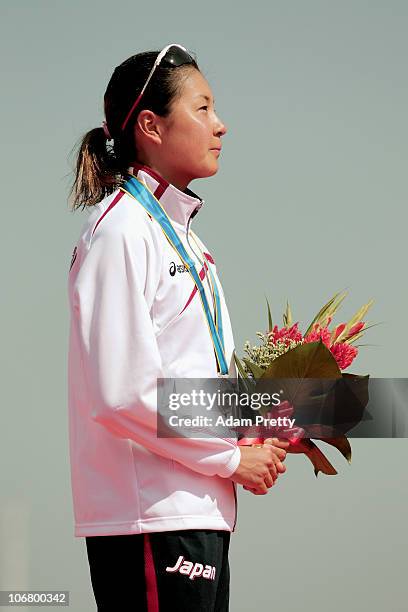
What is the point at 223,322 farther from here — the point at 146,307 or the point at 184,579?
the point at 184,579

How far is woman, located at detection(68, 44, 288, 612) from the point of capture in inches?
69.4

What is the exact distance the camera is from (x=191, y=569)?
1783 millimetres

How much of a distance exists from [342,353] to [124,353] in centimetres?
49

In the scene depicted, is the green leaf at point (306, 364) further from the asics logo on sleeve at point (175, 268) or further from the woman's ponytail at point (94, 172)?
the woman's ponytail at point (94, 172)

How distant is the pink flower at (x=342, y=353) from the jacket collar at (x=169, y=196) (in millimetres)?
369

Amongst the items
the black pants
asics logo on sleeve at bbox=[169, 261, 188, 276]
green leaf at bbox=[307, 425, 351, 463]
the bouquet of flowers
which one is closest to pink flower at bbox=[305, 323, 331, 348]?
the bouquet of flowers

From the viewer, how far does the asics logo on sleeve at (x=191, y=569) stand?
177cm

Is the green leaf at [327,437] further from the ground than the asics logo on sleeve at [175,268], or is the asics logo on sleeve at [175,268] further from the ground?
the asics logo on sleeve at [175,268]

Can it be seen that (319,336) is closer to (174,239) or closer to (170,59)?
(174,239)

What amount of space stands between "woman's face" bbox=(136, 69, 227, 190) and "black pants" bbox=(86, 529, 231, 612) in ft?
2.23

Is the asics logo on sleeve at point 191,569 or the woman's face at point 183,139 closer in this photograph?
the asics logo on sleeve at point 191,569

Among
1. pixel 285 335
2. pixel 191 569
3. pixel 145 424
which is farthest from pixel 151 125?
pixel 191 569

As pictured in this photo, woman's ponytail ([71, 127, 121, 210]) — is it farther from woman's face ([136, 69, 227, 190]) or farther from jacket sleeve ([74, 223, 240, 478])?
jacket sleeve ([74, 223, 240, 478])

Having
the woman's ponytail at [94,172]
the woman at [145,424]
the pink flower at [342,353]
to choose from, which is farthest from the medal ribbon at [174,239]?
the pink flower at [342,353]
